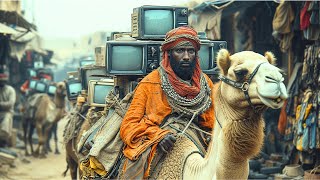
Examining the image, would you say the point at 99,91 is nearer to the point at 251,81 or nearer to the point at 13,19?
the point at 251,81

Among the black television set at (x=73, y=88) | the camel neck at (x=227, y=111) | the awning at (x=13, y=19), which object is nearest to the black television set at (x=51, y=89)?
the awning at (x=13, y=19)

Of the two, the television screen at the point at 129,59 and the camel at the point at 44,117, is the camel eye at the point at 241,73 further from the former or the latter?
the camel at the point at 44,117

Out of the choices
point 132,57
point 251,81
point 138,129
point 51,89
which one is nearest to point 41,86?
point 51,89

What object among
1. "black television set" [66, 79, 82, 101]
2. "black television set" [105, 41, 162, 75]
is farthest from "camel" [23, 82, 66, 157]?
"black television set" [105, 41, 162, 75]

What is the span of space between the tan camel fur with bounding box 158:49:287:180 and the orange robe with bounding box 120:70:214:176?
0.95m

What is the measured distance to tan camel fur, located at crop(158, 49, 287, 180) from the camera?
418 centimetres

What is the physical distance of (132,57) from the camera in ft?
22.4

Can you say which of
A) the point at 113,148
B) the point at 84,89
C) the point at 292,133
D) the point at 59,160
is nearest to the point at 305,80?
the point at 292,133

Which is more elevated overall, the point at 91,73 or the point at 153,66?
the point at 153,66

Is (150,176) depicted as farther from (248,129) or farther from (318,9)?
(318,9)

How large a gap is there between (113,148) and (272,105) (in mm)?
2453

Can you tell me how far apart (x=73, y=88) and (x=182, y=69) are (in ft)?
20.0

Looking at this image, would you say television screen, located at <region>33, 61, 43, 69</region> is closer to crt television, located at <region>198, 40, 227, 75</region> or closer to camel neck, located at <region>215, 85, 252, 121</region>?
crt television, located at <region>198, 40, 227, 75</region>

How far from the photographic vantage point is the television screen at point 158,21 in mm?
7203
